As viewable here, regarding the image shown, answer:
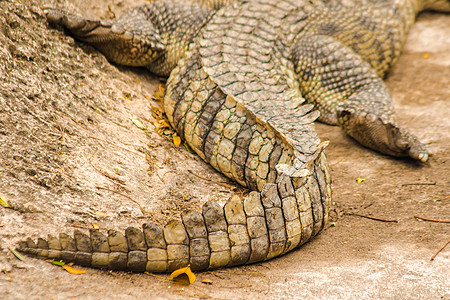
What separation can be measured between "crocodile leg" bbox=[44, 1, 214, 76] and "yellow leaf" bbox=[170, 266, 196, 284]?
2451mm

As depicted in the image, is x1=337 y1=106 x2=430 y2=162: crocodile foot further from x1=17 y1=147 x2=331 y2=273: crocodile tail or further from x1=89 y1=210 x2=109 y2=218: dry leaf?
x1=89 y1=210 x2=109 y2=218: dry leaf

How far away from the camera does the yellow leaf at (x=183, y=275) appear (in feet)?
6.44

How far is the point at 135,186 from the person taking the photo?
2.73 m

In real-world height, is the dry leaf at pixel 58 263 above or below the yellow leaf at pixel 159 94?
below

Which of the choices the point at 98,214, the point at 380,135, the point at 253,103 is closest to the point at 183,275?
the point at 98,214

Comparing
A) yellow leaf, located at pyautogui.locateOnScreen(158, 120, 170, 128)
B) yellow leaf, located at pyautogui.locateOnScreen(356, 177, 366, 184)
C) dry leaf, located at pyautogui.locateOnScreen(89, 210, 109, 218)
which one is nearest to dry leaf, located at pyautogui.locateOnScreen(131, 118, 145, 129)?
yellow leaf, located at pyautogui.locateOnScreen(158, 120, 170, 128)

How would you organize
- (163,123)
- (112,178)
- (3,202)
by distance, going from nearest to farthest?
(3,202) → (112,178) → (163,123)

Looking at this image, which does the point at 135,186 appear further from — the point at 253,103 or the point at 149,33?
the point at 149,33

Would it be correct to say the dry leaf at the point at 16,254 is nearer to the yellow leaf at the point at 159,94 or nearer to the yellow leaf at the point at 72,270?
the yellow leaf at the point at 72,270

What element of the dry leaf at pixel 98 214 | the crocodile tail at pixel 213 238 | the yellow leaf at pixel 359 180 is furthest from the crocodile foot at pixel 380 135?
the dry leaf at pixel 98 214

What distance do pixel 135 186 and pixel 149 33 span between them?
186 centimetres

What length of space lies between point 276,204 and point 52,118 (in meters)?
1.59

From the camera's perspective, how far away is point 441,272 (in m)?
2.04

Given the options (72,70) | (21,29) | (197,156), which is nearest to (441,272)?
(197,156)
